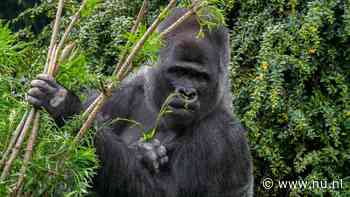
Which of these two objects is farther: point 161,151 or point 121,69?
point 161,151

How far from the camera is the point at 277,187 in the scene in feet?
14.5

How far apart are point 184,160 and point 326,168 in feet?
4.11

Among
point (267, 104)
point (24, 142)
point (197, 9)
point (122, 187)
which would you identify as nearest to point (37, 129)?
point (24, 142)

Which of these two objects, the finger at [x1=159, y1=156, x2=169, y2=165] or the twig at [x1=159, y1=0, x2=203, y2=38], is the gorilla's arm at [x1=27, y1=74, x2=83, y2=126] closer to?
the twig at [x1=159, y1=0, x2=203, y2=38]

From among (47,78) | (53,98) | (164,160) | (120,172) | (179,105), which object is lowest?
(164,160)

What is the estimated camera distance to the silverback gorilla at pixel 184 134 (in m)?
3.06

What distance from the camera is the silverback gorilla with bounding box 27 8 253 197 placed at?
306 centimetres

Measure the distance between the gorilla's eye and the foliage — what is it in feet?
3.03

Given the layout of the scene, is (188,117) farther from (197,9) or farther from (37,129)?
(37,129)

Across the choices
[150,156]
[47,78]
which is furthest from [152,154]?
[47,78]

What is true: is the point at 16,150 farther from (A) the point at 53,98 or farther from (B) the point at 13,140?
(A) the point at 53,98

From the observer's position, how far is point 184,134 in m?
3.36

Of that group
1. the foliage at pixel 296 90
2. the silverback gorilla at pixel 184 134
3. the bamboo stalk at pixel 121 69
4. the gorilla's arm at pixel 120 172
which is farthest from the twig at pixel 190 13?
the foliage at pixel 296 90

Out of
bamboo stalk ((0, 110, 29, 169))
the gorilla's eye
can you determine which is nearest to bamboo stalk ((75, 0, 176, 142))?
bamboo stalk ((0, 110, 29, 169))
